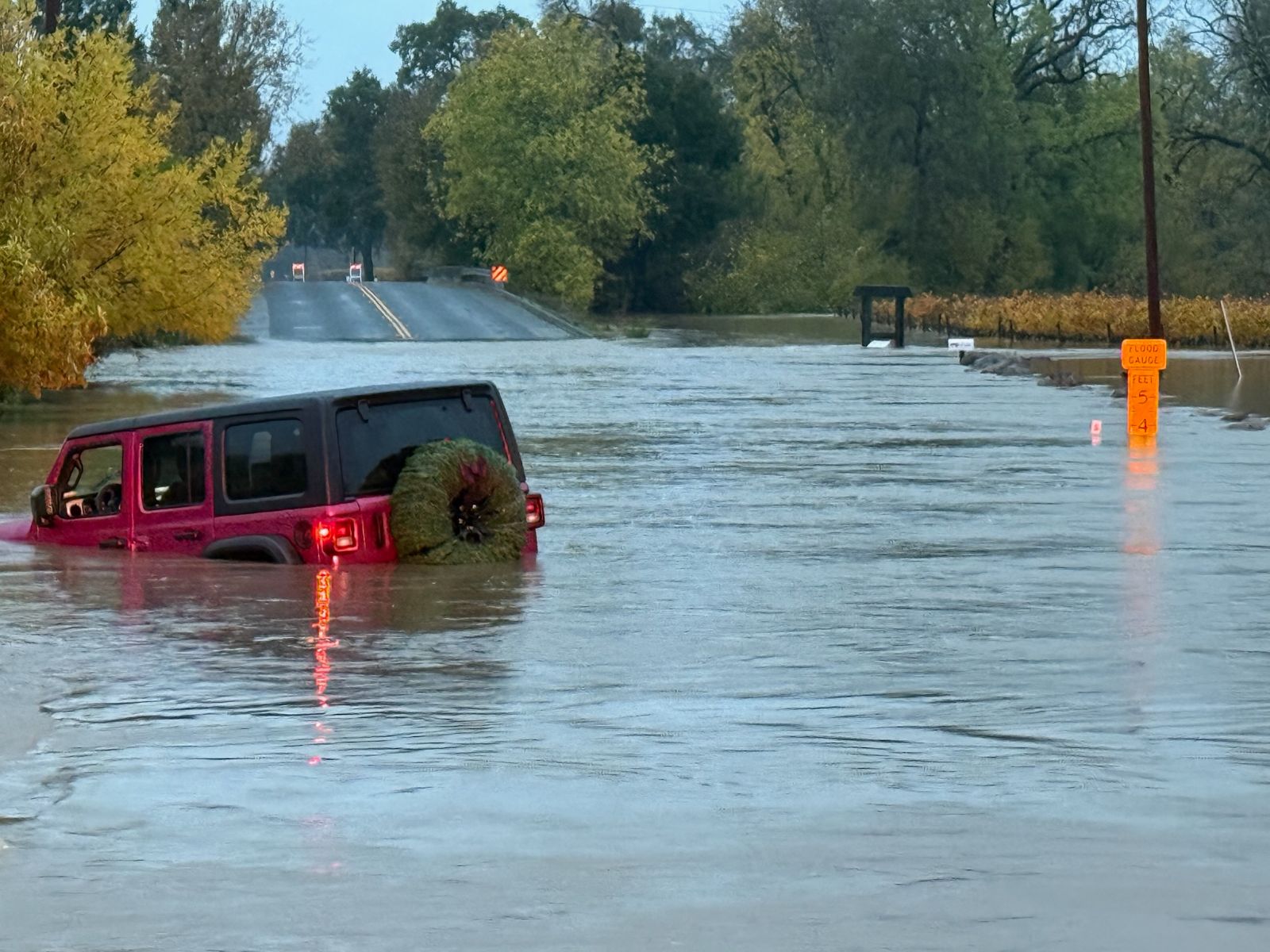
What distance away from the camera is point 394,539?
1589 centimetres

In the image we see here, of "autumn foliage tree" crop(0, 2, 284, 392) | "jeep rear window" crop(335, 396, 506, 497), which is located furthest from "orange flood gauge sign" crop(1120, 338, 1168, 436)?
"jeep rear window" crop(335, 396, 506, 497)

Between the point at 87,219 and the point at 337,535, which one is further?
the point at 87,219

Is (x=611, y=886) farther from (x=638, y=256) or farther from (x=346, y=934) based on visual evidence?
(x=638, y=256)

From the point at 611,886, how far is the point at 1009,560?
10.8 m

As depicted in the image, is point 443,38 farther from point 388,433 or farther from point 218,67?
point 388,433

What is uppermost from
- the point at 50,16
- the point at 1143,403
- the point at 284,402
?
the point at 50,16

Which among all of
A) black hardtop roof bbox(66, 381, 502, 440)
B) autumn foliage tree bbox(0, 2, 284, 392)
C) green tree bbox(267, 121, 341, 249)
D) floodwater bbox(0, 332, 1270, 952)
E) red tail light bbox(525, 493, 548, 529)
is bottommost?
floodwater bbox(0, 332, 1270, 952)

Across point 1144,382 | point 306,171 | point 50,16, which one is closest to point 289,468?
point 1144,382

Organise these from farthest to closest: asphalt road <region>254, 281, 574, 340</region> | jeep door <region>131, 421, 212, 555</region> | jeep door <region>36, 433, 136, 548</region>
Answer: asphalt road <region>254, 281, 574, 340</region> → jeep door <region>36, 433, 136, 548</region> → jeep door <region>131, 421, 212, 555</region>

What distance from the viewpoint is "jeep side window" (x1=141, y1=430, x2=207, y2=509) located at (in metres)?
15.9

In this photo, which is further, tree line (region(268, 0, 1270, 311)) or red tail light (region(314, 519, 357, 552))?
tree line (region(268, 0, 1270, 311))

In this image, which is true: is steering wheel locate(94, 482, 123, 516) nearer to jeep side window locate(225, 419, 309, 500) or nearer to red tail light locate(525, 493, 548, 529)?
jeep side window locate(225, 419, 309, 500)

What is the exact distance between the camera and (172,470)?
53.1 ft

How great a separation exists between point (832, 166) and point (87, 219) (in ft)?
284
